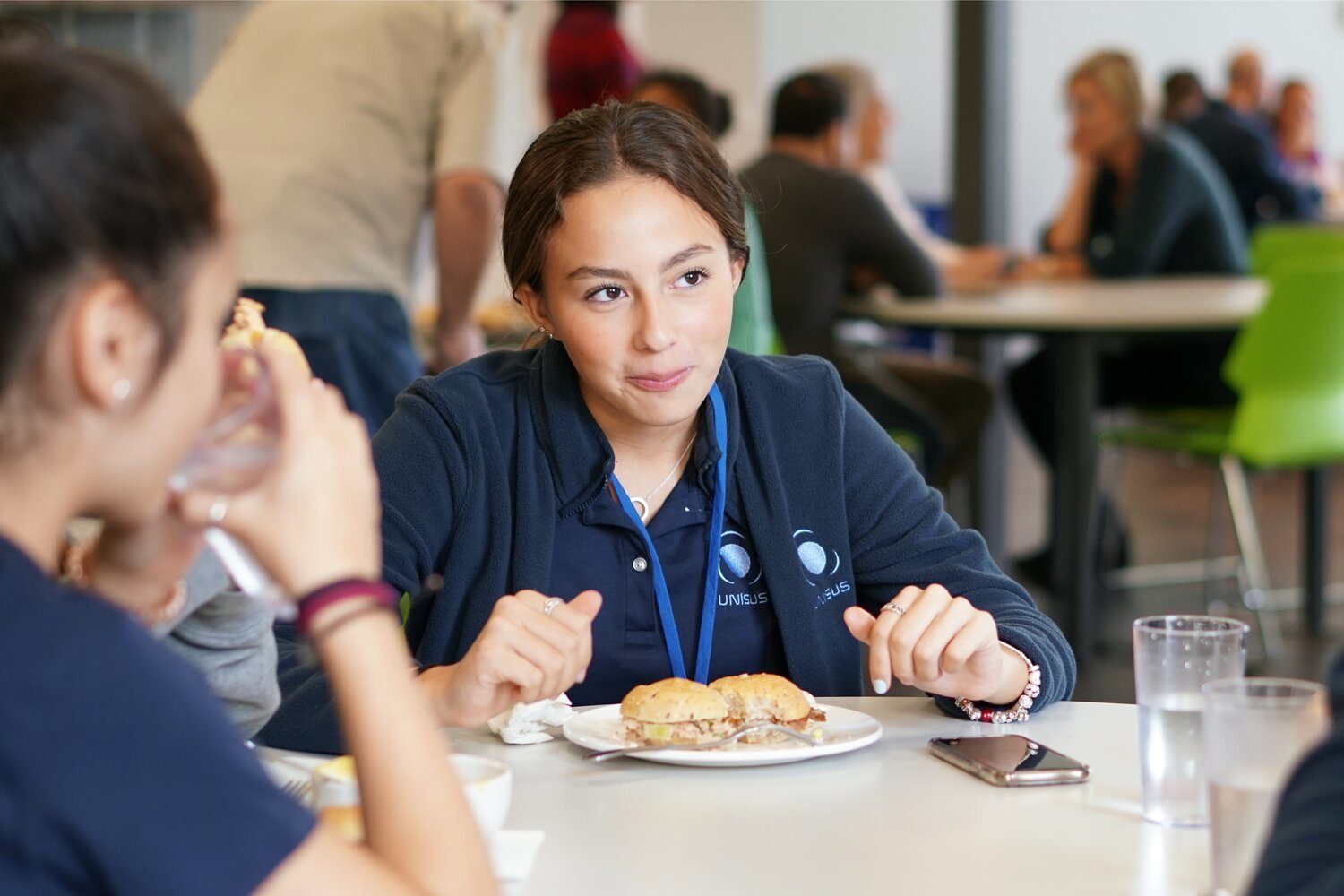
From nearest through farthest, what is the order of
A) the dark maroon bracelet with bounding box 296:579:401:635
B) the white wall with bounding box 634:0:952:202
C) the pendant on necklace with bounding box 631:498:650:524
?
the dark maroon bracelet with bounding box 296:579:401:635, the pendant on necklace with bounding box 631:498:650:524, the white wall with bounding box 634:0:952:202

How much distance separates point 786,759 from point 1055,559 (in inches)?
131

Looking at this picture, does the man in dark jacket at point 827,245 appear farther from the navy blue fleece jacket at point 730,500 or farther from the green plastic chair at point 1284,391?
the navy blue fleece jacket at point 730,500

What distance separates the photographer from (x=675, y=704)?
4.12 feet

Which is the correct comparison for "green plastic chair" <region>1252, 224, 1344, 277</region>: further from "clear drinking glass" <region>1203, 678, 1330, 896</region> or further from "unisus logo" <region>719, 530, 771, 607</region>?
"clear drinking glass" <region>1203, 678, 1330, 896</region>

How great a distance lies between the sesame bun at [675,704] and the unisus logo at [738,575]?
0.36 m

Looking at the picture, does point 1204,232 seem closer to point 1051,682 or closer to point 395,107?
point 395,107

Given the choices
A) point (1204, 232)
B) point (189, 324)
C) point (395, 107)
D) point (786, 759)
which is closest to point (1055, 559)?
point (1204, 232)

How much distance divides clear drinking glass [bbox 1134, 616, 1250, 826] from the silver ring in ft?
2.11

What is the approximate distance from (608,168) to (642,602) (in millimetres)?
468

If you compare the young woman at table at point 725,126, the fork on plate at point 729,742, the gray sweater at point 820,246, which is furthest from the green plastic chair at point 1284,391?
the fork on plate at point 729,742

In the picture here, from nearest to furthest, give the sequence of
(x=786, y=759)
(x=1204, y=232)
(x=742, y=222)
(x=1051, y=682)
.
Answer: (x=786, y=759) → (x=1051, y=682) → (x=742, y=222) → (x=1204, y=232)

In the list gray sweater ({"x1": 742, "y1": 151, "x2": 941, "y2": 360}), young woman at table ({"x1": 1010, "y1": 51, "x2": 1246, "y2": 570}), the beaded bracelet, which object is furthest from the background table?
the beaded bracelet

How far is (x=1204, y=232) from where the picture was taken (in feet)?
17.2

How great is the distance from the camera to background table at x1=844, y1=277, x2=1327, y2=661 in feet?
13.1
